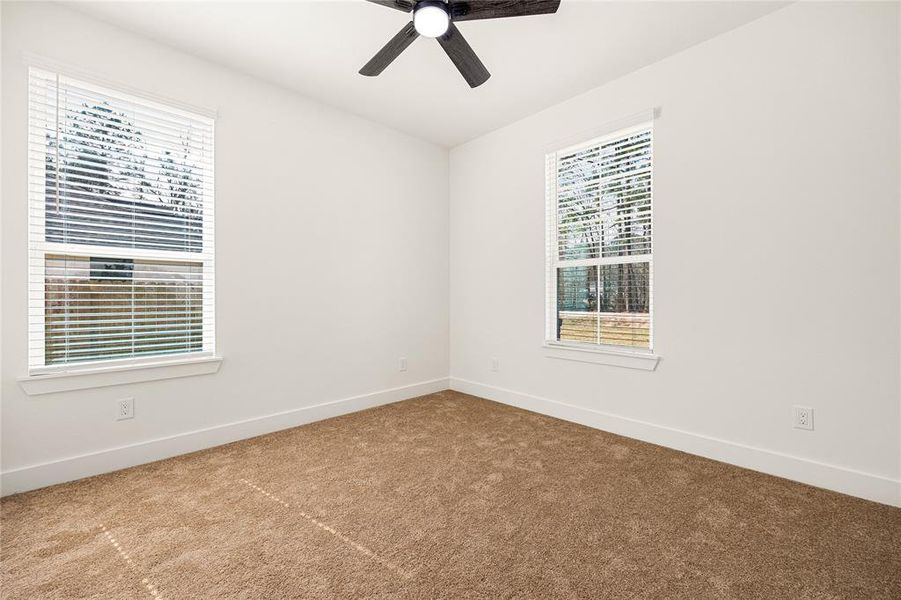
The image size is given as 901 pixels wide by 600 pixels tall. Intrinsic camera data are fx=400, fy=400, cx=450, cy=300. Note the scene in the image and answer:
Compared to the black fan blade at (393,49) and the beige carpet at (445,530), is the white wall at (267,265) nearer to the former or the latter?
the beige carpet at (445,530)

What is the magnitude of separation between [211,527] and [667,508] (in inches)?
84.4

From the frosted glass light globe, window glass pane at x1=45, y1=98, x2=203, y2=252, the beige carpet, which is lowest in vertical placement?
the beige carpet

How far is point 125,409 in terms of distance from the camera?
242 cm

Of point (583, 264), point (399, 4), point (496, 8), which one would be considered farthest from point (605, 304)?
point (399, 4)

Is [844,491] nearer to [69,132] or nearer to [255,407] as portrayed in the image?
[255,407]

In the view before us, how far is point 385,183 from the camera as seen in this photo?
381cm

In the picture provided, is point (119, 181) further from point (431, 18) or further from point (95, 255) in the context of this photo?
point (431, 18)

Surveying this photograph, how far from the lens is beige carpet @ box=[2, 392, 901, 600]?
4.75ft

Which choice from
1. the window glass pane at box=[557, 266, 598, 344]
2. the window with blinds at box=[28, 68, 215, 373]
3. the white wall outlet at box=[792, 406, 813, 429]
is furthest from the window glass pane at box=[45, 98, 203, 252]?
the white wall outlet at box=[792, 406, 813, 429]

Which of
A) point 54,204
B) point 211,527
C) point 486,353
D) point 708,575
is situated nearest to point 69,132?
point 54,204

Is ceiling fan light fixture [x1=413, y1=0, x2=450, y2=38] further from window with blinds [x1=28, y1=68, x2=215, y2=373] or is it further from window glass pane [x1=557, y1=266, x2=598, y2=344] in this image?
window glass pane [x1=557, y1=266, x2=598, y2=344]

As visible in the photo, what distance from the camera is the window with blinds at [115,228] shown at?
2195mm

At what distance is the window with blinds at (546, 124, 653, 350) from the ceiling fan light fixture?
172 cm

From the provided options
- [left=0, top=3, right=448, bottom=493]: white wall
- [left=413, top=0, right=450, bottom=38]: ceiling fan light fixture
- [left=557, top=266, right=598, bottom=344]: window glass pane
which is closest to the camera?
[left=413, top=0, right=450, bottom=38]: ceiling fan light fixture
